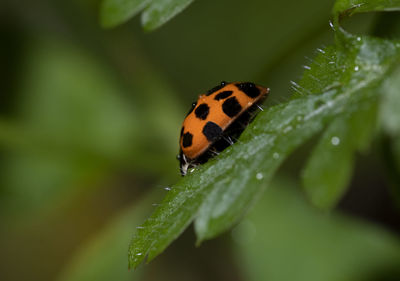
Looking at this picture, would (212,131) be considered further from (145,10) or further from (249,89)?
(145,10)

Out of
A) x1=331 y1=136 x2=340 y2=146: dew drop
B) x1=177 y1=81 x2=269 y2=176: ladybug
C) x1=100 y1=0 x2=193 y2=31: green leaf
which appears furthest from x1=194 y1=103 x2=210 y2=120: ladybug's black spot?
x1=331 y1=136 x2=340 y2=146: dew drop

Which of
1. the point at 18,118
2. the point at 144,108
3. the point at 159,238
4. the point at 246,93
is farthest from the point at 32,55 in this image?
the point at 159,238

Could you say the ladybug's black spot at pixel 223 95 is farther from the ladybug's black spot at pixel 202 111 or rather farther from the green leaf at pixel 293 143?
the green leaf at pixel 293 143

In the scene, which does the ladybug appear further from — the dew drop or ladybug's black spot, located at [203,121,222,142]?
the dew drop

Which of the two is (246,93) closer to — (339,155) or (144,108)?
(339,155)

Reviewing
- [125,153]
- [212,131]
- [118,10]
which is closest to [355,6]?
[212,131]

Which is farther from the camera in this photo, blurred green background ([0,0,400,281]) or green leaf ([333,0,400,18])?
blurred green background ([0,0,400,281])
